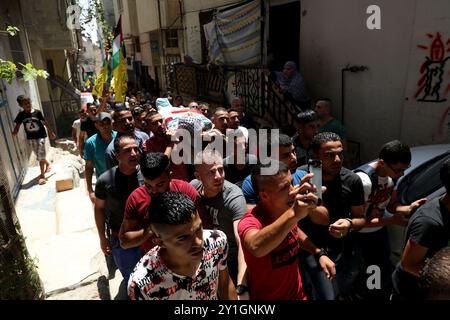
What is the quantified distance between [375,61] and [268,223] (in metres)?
4.37

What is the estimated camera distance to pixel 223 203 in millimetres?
2281

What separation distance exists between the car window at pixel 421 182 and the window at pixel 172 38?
13945 mm

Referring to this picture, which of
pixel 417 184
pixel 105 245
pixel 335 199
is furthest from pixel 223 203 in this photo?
pixel 417 184

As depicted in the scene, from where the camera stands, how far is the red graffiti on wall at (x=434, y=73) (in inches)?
165

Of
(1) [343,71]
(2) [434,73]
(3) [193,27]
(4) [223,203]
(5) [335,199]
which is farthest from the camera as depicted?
(3) [193,27]

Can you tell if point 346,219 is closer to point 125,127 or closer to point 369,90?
point 125,127


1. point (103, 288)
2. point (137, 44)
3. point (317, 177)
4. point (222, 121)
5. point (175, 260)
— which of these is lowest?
point (103, 288)

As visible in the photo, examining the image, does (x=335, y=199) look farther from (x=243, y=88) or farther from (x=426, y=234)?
(x=243, y=88)

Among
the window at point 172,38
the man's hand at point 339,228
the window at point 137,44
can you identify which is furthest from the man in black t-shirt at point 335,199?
the window at point 137,44

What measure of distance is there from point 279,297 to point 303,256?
51 cm

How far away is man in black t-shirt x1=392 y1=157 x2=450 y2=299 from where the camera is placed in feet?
5.82

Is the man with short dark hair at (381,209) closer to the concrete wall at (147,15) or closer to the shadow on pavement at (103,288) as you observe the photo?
the shadow on pavement at (103,288)

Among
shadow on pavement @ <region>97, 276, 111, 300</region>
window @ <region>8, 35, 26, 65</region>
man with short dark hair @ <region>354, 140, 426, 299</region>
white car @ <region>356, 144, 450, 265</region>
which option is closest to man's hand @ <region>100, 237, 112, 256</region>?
shadow on pavement @ <region>97, 276, 111, 300</region>

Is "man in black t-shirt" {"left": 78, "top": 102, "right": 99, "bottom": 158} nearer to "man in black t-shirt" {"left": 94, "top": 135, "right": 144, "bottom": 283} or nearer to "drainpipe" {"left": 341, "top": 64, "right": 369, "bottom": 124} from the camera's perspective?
"man in black t-shirt" {"left": 94, "top": 135, "right": 144, "bottom": 283}
